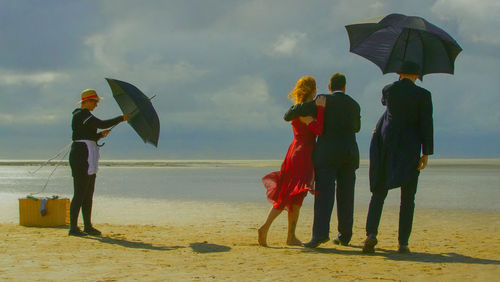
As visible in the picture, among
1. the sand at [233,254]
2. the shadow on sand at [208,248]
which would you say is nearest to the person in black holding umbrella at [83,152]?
the sand at [233,254]

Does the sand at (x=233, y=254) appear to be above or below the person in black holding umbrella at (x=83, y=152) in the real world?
below

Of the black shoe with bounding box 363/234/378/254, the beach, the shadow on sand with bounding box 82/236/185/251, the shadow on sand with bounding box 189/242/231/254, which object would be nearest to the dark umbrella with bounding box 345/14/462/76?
the black shoe with bounding box 363/234/378/254

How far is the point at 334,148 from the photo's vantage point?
20.1 ft

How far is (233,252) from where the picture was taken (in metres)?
6.13

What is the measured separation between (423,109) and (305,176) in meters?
1.47

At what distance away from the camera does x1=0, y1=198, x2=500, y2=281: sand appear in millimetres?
4867

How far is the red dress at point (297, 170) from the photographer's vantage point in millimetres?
6363

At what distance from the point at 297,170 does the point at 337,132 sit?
0.65 metres

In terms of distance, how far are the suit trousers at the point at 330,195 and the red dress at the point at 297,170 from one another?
0.47 feet

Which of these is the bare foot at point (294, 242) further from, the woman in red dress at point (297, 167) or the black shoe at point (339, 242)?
the black shoe at point (339, 242)

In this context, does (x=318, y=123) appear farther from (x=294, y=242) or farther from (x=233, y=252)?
(x=233, y=252)

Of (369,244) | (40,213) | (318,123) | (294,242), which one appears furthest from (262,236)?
(40,213)

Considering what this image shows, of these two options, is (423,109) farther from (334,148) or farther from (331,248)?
(331,248)

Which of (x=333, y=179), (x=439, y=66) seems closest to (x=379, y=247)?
(x=333, y=179)
